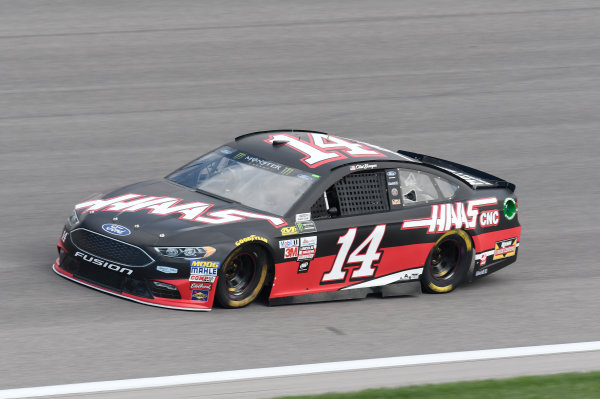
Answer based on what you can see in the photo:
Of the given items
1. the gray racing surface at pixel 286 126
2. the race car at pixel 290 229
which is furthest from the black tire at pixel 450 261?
the gray racing surface at pixel 286 126

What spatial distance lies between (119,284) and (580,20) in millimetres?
15317

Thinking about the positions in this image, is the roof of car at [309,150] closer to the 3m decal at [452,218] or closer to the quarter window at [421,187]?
the quarter window at [421,187]

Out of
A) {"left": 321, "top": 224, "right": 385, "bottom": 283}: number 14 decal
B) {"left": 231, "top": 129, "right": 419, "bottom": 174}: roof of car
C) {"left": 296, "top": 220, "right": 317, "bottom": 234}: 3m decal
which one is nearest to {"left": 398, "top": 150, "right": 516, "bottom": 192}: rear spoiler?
{"left": 231, "top": 129, "right": 419, "bottom": 174}: roof of car

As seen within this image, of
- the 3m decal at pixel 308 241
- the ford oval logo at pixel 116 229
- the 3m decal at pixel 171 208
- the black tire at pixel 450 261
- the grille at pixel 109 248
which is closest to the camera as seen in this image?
the grille at pixel 109 248

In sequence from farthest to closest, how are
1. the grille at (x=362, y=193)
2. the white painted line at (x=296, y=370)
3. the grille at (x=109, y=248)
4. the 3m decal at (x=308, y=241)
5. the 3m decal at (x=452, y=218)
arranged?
the 3m decal at (x=452, y=218) → the grille at (x=362, y=193) → the 3m decal at (x=308, y=241) → the grille at (x=109, y=248) → the white painted line at (x=296, y=370)

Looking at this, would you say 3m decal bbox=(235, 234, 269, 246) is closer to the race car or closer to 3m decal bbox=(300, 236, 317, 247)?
the race car

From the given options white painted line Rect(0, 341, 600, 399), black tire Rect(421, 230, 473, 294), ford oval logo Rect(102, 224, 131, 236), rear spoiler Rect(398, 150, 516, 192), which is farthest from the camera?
rear spoiler Rect(398, 150, 516, 192)

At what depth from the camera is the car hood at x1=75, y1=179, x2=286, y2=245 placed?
836 cm

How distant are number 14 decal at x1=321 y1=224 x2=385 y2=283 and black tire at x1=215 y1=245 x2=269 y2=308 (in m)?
0.69

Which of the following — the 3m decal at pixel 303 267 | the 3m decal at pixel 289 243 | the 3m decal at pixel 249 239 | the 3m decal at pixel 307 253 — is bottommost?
the 3m decal at pixel 303 267

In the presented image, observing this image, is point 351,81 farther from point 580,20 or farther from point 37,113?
point 580,20

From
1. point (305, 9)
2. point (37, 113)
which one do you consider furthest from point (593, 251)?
point (305, 9)

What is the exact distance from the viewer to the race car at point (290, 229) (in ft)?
27.4

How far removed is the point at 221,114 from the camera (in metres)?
15.3
